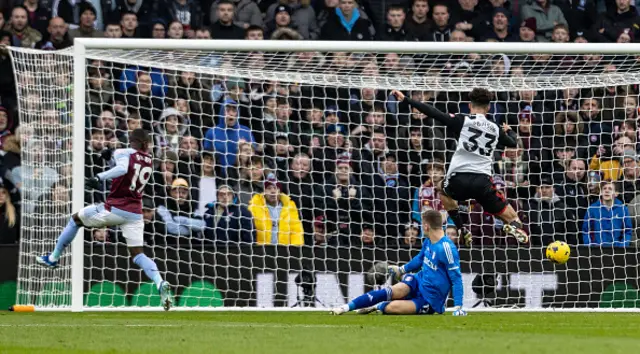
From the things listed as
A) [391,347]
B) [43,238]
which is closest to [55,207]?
[43,238]

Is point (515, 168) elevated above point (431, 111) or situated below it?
below

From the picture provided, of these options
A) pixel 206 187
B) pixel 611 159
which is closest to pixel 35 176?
→ pixel 206 187

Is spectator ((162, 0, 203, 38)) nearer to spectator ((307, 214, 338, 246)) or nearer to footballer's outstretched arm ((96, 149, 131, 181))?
spectator ((307, 214, 338, 246))

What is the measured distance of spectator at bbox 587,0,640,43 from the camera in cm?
1894

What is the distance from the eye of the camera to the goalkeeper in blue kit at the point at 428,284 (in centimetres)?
1298

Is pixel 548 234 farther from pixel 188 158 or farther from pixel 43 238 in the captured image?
pixel 43 238

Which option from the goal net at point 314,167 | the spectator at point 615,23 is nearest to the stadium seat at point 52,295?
the goal net at point 314,167

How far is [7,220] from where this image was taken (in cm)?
1532

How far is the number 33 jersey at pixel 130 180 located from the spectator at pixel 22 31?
4.21 metres

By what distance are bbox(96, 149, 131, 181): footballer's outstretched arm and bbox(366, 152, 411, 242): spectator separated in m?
3.80

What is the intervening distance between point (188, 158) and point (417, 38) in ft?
14.4

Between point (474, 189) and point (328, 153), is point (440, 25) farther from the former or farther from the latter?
point (474, 189)

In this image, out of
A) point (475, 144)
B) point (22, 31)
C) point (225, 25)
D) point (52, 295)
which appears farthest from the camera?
point (225, 25)

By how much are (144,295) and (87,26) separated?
4536 millimetres
